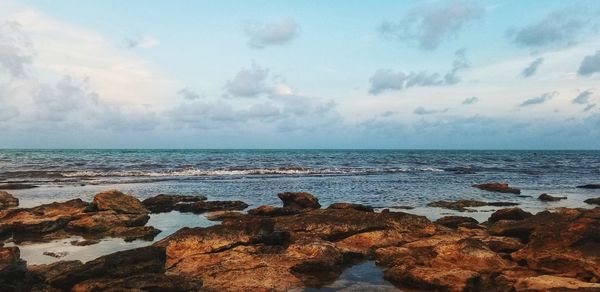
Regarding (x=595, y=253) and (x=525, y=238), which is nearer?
(x=595, y=253)

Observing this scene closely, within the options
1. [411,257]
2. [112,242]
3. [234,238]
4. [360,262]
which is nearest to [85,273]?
[234,238]

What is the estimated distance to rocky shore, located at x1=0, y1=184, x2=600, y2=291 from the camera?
11.2 m

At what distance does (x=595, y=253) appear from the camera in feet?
40.1

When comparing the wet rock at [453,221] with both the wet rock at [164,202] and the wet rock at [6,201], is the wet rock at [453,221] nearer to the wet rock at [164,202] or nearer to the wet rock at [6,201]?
the wet rock at [164,202]

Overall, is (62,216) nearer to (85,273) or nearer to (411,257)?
(85,273)

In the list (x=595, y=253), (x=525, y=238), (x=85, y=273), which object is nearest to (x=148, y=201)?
(x=85, y=273)

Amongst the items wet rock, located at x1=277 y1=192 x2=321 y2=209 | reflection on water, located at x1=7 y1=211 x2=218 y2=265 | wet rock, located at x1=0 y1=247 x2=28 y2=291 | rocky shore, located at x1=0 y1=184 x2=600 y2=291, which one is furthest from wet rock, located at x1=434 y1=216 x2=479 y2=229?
wet rock, located at x1=0 y1=247 x2=28 y2=291

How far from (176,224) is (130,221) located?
219cm

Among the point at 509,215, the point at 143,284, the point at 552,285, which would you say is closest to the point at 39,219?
the point at 143,284

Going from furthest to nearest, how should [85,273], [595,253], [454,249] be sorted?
[454,249] < [595,253] < [85,273]

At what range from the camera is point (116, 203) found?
2309 centimetres

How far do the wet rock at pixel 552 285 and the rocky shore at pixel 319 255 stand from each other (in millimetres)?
22

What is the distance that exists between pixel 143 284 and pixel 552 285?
9258 millimetres

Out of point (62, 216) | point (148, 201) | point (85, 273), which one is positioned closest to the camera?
point (85, 273)
